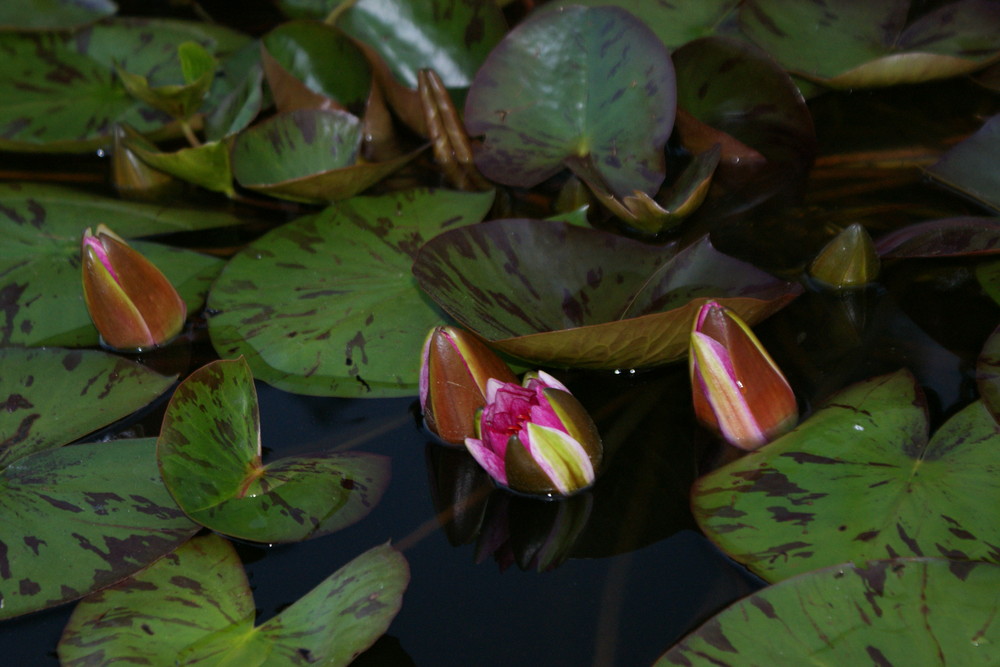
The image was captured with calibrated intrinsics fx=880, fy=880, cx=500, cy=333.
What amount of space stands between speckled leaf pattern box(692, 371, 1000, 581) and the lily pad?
18 cm

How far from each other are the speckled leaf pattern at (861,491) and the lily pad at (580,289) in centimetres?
18

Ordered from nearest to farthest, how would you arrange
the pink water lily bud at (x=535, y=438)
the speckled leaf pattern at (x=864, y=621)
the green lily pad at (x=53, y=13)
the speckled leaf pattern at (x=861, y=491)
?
the speckled leaf pattern at (x=864, y=621)
the speckled leaf pattern at (x=861, y=491)
the pink water lily bud at (x=535, y=438)
the green lily pad at (x=53, y=13)

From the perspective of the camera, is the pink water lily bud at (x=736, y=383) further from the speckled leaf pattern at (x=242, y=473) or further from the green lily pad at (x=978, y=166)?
the green lily pad at (x=978, y=166)

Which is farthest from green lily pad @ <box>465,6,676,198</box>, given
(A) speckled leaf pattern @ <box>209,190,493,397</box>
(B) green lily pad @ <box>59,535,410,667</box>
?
(B) green lily pad @ <box>59,535,410,667</box>

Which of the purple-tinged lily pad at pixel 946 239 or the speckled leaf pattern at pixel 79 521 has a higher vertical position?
the purple-tinged lily pad at pixel 946 239

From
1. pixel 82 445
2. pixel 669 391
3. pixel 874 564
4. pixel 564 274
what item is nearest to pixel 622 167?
pixel 564 274

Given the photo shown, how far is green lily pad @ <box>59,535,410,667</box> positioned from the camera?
0.87m

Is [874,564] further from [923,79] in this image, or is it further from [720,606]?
[923,79]

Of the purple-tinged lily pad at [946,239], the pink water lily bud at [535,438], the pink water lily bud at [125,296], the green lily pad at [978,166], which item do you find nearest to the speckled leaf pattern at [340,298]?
the pink water lily bud at [125,296]

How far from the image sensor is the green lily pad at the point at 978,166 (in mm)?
1405

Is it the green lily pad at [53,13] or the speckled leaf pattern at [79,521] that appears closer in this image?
the speckled leaf pattern at [79,521]

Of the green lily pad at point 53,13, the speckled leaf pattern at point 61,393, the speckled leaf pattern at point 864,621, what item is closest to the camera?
the speckled leaf pattern at point 864,621

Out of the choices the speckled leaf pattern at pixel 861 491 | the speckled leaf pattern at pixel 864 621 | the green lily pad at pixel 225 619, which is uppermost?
the speckled leaf pattern at pixel 864 621

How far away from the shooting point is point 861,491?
941 mm
